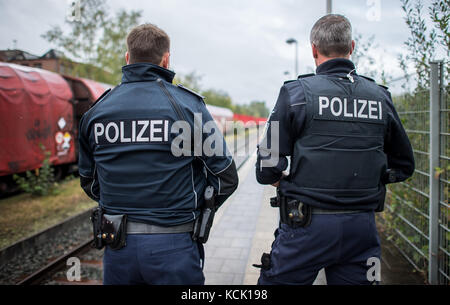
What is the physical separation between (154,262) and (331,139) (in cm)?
124

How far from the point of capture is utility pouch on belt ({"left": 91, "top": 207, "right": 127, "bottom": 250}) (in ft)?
6.29

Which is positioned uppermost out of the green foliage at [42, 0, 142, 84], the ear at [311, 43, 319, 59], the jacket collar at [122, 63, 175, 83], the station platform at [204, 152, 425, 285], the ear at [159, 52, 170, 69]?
the green foliage at [42, 0, 142, 84]

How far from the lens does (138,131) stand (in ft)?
6.41

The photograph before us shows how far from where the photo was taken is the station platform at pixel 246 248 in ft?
13.1

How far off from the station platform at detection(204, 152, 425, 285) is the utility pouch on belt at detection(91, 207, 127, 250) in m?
2.30

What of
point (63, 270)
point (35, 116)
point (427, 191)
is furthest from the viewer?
point (35, 116)

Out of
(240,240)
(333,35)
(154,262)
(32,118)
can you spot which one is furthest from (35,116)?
(333,35)

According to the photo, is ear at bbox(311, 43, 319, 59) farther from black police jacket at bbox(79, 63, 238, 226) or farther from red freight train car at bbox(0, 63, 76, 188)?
red freight train car at bbox(0, 63, 76, 188)

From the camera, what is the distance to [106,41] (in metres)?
19.0

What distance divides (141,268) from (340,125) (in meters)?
1.42

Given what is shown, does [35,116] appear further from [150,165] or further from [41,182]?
[150,165]

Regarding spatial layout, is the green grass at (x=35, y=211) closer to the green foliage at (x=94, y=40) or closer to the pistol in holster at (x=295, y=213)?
the pistol in holster at (x=295, y=213)

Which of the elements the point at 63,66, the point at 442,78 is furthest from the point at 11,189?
the point at 63,66

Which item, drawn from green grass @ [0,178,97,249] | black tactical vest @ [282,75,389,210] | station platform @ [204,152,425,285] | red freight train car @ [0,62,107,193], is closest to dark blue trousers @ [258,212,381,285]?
black tactical vest @ [282,75,389,210]
